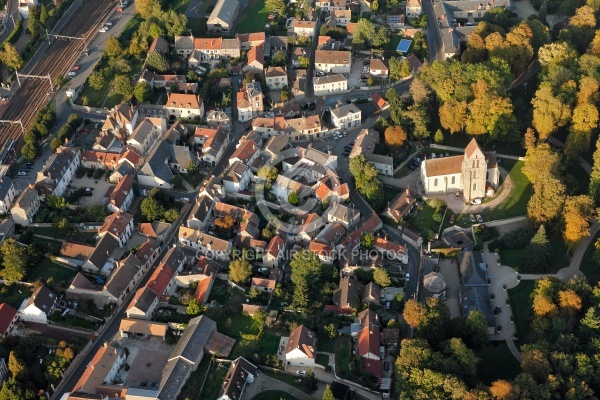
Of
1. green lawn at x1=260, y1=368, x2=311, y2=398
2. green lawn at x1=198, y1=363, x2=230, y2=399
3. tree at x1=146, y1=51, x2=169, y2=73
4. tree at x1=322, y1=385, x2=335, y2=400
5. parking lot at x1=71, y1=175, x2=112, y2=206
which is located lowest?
green lawn at x1=260, y1=368, x2=311, y2=398

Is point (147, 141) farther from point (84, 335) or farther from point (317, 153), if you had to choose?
point (84, 335)

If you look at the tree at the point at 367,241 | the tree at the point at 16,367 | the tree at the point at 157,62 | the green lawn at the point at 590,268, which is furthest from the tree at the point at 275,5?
the tree at the point at 16,367

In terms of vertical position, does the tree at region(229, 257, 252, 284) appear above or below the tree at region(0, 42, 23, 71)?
below

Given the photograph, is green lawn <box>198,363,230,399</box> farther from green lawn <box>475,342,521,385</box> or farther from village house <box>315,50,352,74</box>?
village house <box>315,50,352,74</box>

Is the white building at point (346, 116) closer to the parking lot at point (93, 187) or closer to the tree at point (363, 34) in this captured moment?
the tree at point (363, 34)

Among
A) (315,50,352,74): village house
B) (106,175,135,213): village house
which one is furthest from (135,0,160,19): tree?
(106,175,135,213): village house

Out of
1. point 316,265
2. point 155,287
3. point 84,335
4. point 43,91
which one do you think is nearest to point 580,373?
point 316,265
